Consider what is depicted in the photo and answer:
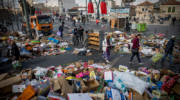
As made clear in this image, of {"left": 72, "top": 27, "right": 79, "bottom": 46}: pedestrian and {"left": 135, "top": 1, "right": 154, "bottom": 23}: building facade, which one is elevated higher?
{"left": 135, "top": 1, "right": 154, "bottom": 23}: building facade

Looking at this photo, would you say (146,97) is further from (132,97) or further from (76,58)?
(76,58)

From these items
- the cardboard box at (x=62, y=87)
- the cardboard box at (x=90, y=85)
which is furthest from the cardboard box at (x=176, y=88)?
the cardboard box at (x=62, y=87)

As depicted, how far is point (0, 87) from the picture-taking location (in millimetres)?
4035

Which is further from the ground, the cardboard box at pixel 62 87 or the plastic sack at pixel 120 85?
the cardboard box at pixel 62 87

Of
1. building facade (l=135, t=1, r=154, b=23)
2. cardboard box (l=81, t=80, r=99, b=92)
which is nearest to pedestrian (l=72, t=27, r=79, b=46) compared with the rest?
cardboard box (l=81, t=80, r=99, b=92)

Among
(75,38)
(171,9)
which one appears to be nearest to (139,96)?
(75,38)

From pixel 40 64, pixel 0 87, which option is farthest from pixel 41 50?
pixel 0 87

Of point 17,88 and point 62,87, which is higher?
point 62,87

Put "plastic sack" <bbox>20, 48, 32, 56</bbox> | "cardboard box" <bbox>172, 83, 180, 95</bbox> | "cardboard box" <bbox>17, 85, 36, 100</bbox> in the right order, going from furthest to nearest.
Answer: "plastic sack" <bbox>20, 48, 32, 56</bbox>
"cardboard box" <bbox>172, 83, 180, 95</bbox>
"cardboard box" <bbox>17, 85, 36, 100</bbox>

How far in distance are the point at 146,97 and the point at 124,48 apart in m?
5.99

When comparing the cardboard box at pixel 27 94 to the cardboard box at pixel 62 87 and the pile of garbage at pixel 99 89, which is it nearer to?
the pile of garbage at pixel 99 89

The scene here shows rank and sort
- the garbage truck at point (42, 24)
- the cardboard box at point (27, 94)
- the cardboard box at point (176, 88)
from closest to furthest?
the cardboard box at point (27, 94)
the cardboard box at point (176, 88)
the garbage truck at point (42, 24)

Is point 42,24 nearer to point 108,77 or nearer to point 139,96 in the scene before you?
point 108,77

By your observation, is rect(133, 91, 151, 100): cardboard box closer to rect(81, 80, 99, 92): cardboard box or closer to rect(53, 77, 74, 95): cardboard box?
rect(81, 80, 99, 92): cardboard box
